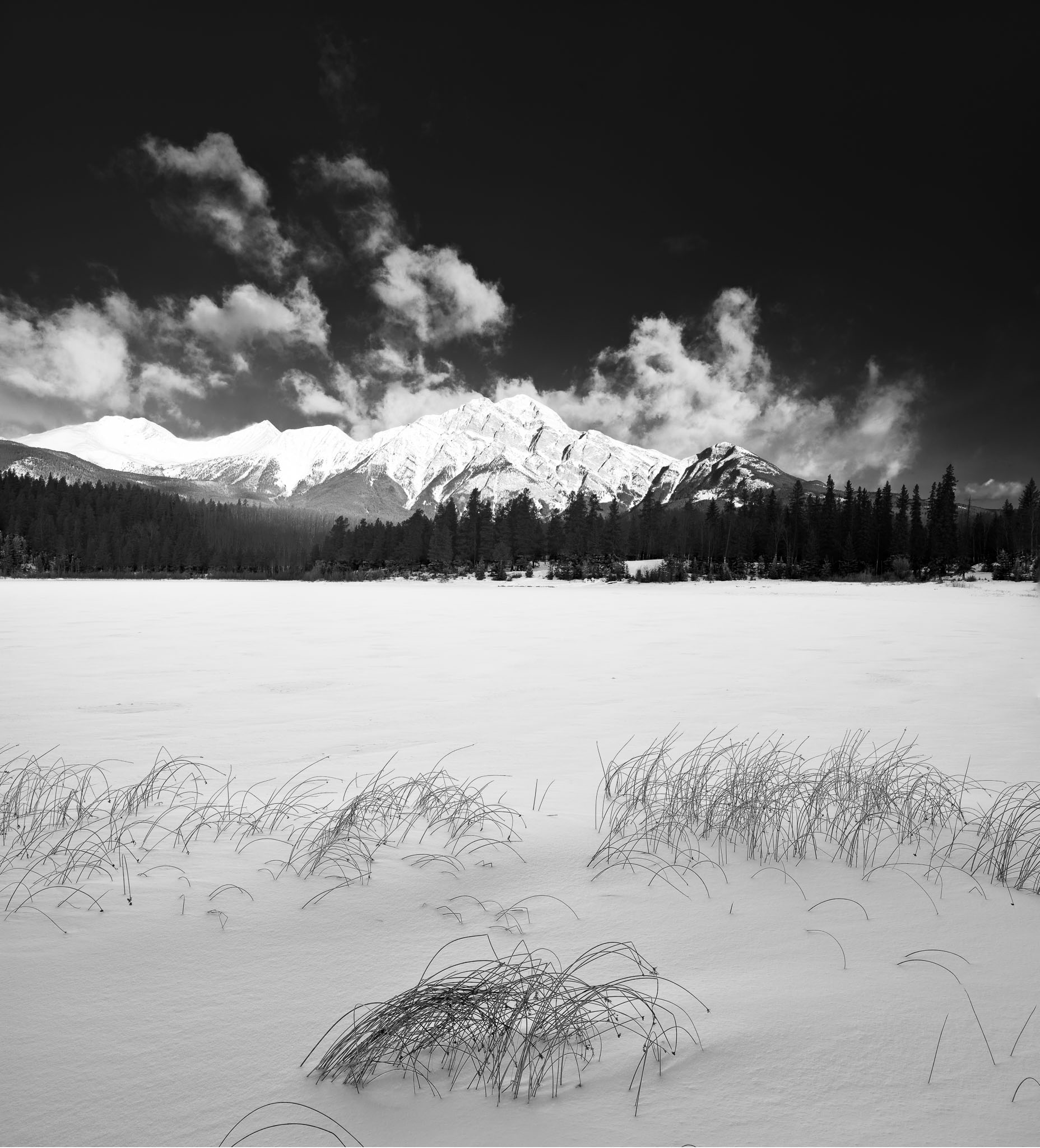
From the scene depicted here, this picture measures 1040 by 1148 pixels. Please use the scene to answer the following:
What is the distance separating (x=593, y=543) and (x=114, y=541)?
9504 cm

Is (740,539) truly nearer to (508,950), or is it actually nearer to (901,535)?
(901,535)

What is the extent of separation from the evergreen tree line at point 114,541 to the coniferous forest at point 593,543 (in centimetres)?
38

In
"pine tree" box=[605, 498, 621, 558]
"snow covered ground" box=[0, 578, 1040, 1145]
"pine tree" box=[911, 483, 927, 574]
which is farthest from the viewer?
"pine tree" box=[605, 498, 621, 558]

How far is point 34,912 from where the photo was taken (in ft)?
11.8

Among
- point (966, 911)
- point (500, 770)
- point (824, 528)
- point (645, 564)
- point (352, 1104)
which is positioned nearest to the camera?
point (352, 1104)

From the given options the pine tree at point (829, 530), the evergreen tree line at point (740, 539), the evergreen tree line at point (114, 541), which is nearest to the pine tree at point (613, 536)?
the evergreen tree line at point (740, 539)

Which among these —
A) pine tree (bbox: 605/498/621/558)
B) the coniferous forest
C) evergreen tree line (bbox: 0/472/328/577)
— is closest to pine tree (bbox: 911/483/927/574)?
the coniferous forest

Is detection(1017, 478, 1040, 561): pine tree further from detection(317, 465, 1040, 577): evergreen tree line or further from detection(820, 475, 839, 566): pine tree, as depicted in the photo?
detection(820, 475, 839, 566): pine tree

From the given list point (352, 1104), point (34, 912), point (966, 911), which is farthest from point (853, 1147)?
point (34, 912)

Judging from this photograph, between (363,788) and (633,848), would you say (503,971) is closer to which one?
(633,848)

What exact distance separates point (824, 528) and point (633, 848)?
3350 inches

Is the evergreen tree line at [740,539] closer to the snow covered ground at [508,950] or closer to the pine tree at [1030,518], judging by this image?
the pine tree at [1030,518]

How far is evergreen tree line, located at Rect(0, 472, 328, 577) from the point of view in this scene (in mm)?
114062

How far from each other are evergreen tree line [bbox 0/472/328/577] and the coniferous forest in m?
0.38
